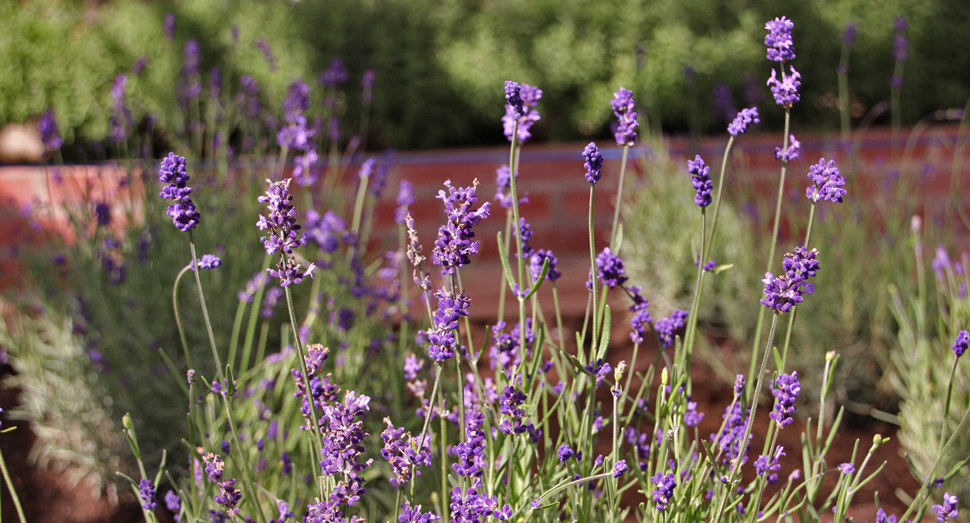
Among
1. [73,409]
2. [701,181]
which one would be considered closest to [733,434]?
[701,181]

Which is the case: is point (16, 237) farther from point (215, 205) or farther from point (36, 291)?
point (215, 205)

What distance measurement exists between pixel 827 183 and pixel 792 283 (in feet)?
0.52

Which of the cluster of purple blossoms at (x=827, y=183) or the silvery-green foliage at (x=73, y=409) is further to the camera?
the silvery-green foliage at (x=73, y=409)

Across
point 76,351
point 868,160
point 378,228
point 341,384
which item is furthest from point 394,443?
point 868,160

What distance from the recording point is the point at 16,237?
300 centimetres

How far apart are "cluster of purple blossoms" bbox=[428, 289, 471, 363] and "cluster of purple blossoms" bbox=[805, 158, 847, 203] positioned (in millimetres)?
471

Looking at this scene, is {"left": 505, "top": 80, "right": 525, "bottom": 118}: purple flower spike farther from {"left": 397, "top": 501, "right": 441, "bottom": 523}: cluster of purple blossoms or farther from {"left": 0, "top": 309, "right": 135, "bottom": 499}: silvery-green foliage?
{"left": 0, "top": 309, "right": 135, "bottom": 499}: silvery-green foliage

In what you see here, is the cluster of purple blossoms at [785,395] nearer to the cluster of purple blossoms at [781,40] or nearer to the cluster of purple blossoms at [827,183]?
the cluster of purple blossoms at [827,183]

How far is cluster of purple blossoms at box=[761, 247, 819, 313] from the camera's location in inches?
35.3

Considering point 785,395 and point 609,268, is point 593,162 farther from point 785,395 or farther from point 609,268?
point 785,395

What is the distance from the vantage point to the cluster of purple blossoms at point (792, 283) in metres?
0.90

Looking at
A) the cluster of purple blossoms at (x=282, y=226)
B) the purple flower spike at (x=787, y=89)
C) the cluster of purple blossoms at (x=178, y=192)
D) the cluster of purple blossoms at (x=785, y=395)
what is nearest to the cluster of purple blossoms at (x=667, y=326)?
the cluster of purple blossoms at (x=785, y=395)

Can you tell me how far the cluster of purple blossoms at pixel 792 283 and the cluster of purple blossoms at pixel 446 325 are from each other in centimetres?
37

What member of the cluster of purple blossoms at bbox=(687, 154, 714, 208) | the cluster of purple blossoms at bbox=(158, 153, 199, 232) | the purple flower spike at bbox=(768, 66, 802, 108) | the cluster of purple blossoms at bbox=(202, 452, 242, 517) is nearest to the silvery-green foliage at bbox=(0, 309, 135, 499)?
the cluster of purple blossoms at bbox=(202, 452, 242, 517)
